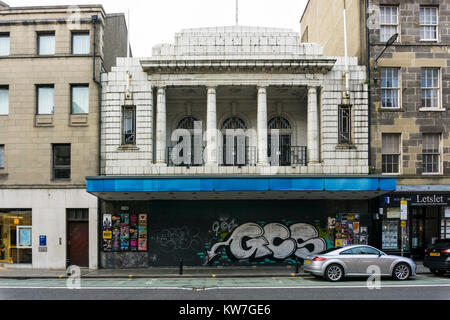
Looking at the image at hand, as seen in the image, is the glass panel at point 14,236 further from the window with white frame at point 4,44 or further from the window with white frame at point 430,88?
the window with white frame at point 430,88

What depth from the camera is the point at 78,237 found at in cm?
2280

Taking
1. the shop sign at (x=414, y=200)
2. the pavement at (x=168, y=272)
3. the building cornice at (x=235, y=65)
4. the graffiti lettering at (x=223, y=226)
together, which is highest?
the building cornice at (x=235, y=65)

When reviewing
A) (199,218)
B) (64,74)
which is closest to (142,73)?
(64,74)

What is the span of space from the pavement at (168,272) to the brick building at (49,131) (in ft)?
4.15

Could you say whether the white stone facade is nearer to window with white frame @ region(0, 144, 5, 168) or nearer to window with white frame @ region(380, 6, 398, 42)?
window with white frame @ region(380, 6, 398, 42)

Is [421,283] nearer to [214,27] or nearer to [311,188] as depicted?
[311,188]

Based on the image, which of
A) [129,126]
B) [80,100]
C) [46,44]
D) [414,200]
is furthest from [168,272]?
[46,44]

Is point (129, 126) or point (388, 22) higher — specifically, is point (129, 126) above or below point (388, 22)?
below

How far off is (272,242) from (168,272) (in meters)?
5.77

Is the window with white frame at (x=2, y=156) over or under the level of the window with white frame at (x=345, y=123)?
under

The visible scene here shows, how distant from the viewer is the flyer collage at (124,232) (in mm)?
22375

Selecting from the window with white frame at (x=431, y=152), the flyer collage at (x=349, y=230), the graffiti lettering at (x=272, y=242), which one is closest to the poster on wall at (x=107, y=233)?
the graffiti lettering at (x=272, y=242)

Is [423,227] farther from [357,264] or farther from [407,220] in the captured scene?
[357,264]

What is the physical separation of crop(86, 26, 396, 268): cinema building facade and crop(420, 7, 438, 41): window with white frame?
4.43 metres
